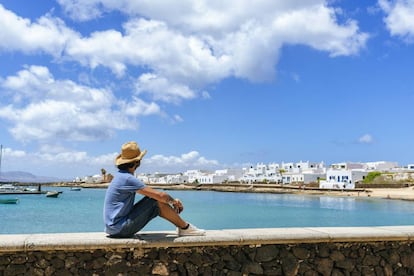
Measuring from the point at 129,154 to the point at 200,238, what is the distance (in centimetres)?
130

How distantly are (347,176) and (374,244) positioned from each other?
104 meters

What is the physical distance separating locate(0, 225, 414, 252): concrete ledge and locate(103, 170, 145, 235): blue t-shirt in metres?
0.18

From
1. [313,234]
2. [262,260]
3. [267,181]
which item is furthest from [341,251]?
[267,181]

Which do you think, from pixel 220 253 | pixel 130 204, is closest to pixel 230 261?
pixel 220 253

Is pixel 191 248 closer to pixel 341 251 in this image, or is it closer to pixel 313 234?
pixel 313 234

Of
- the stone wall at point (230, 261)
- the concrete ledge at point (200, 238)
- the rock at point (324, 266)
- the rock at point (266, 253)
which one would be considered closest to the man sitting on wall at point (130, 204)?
the concrete ledge at point (200, 238)

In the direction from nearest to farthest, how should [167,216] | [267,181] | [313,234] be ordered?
[167,216] < [313,234] < [267,181]

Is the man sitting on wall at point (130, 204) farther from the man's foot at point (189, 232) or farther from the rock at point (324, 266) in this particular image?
the rock at point (324, 266)

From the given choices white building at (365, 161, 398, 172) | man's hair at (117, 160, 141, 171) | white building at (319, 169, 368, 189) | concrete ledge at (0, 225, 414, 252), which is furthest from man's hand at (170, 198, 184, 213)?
white building at (365, 161, 398, 172)

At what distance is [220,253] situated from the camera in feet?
17.7

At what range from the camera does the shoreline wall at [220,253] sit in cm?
490

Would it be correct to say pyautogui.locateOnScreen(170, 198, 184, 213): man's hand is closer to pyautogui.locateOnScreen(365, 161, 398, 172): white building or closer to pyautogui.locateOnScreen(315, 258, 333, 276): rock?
pyautogui.locateOnScreen(315, 258, 333, 276): rock

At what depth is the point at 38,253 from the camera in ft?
16.1

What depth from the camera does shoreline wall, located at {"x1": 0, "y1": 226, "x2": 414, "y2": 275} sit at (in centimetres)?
490
